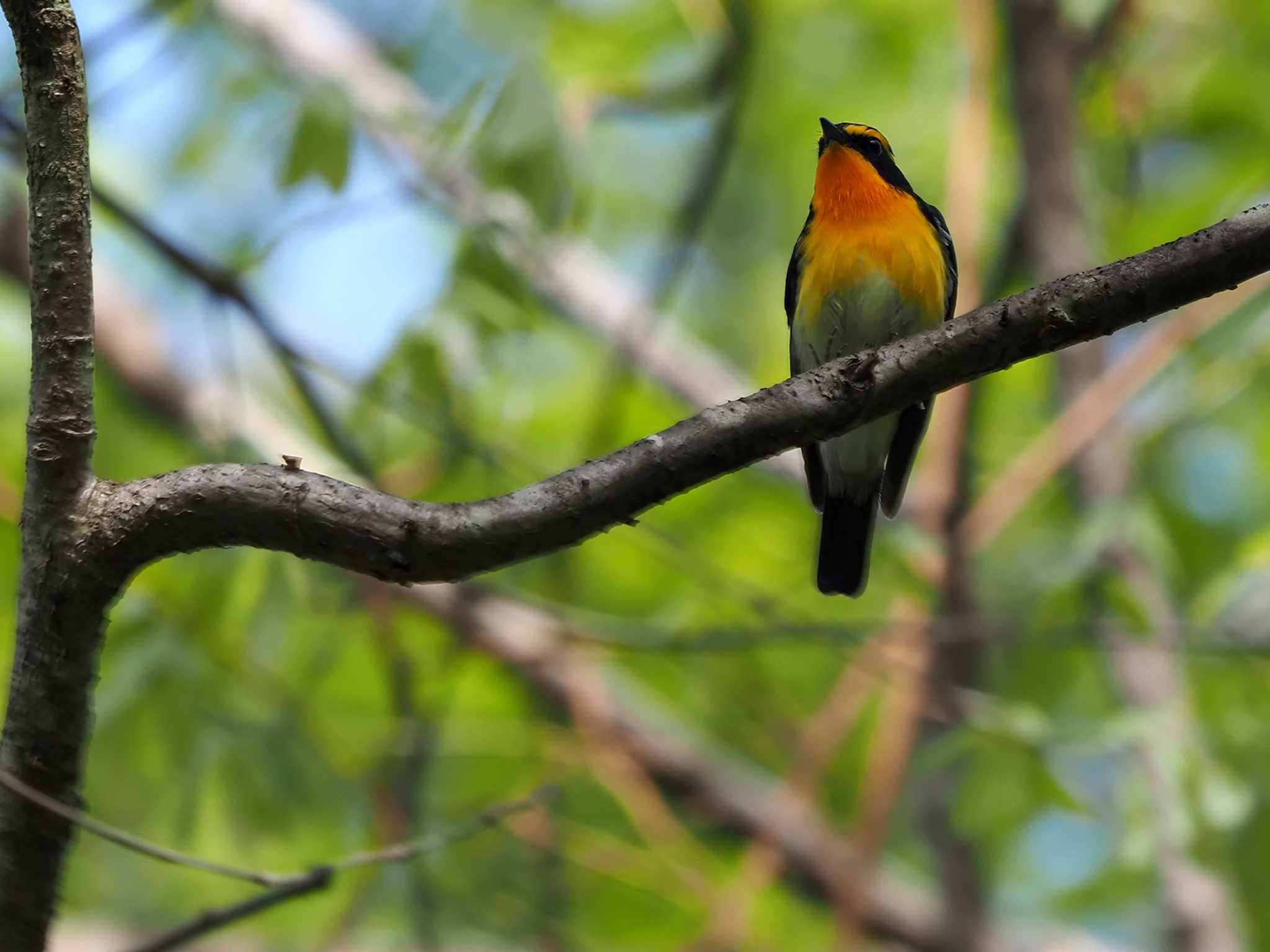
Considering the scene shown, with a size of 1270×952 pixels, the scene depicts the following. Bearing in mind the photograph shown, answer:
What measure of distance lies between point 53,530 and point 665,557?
12.9 ft

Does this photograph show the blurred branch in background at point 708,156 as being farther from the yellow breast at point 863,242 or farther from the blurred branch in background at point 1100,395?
→ the blurred branch in background at point 1100,395

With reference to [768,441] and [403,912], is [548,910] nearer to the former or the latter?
[403,912]

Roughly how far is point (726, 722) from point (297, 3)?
5657 mm

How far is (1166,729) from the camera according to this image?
5.46 m

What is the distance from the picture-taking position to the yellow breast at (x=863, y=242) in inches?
193

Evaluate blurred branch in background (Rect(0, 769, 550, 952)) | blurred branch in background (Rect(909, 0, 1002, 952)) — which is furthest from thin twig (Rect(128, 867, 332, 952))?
blurred branch in background (Rect(909, 0, 1002, 952))

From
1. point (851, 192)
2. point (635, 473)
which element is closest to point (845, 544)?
point (851, 192)

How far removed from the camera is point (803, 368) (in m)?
5.38

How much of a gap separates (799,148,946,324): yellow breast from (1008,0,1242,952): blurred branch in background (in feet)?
5.98

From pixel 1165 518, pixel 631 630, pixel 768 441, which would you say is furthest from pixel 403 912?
pixel 768 441

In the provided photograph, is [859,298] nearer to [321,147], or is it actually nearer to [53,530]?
[321,147]

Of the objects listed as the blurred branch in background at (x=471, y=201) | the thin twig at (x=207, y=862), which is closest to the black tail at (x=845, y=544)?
the blurred branch in background at (x=471, y=201)

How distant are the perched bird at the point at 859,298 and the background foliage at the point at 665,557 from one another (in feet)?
1.57

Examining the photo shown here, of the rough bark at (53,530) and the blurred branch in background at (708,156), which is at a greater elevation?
the blurred branch in background at (708,156)
